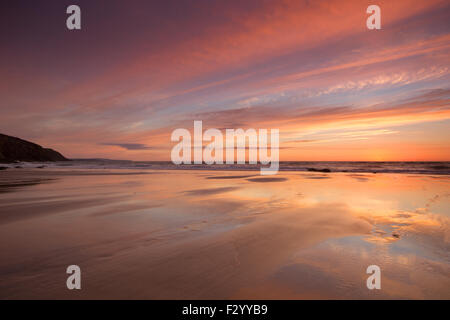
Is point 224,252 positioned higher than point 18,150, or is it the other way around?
point 18,150

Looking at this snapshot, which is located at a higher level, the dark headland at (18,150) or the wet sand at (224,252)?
the dark headland at (18,150)

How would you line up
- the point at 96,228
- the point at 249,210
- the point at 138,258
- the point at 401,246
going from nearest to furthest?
1. the point at 138,258
2. the point at 401,246
3. the point at 96,228
4. the point at 249,210

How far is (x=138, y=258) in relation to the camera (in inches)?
134

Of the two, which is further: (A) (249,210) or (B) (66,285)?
(A) (249,210)

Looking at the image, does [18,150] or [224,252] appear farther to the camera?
[18,150]

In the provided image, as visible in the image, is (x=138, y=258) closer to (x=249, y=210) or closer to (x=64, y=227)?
(x=64, y=227)

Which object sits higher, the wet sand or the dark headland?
the dark headland

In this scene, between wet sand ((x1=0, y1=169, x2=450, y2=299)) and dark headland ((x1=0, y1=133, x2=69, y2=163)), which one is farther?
dark headland ((x1=0, y1=133, x2=69, y2=163))

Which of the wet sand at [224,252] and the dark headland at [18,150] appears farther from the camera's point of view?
the dark headland at [18,150]
